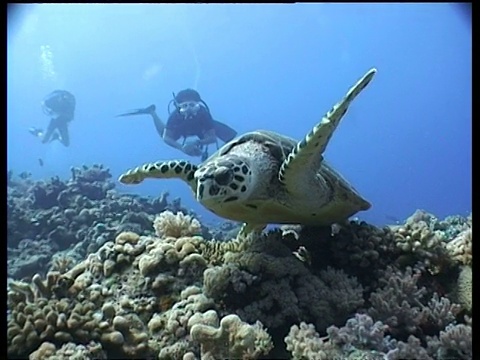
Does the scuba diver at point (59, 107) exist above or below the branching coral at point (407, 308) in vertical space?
above

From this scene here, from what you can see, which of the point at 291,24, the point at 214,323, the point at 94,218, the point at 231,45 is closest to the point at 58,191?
the point at 94,218

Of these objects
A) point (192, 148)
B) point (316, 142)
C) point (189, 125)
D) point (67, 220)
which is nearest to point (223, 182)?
point (316, 142)

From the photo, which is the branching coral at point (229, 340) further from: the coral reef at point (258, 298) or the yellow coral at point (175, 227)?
the yellow coral at point (175, 227)

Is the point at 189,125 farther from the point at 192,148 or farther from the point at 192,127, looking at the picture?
the point at 192,148

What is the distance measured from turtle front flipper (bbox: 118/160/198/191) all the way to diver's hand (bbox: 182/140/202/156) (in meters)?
3.52

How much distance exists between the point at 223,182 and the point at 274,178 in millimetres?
316

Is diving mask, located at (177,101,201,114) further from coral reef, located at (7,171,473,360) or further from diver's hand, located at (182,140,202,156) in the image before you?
coral reef, located at (7,171,473,360)

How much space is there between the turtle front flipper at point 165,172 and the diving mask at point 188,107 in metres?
3.84

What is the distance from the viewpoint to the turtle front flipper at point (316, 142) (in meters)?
1.84

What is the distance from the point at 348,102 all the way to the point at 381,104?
31531 millimetres

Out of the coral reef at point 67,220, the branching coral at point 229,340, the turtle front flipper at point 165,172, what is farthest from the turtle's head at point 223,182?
the coral reef at point 67,220

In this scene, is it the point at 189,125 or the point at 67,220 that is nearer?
the point at 67,220

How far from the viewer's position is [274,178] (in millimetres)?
2217
